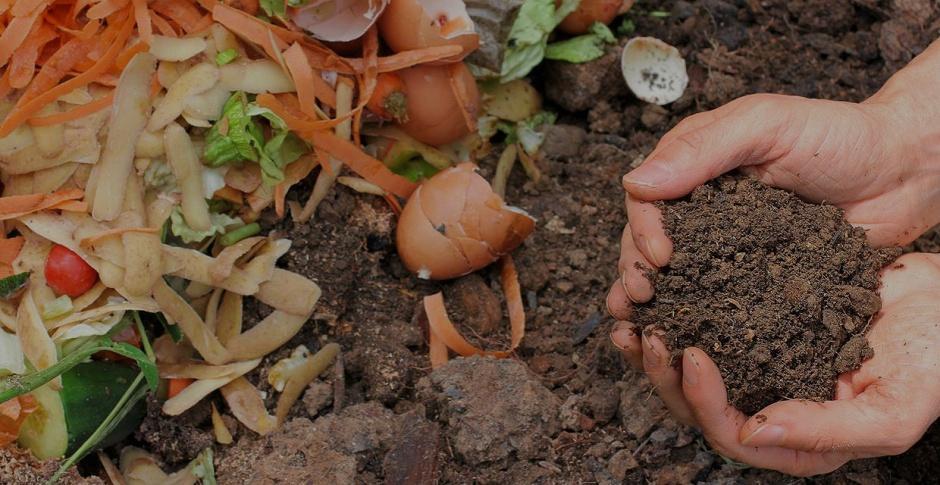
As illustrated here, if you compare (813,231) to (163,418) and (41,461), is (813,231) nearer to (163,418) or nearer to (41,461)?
(163,418)

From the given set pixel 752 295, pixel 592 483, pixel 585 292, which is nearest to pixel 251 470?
pixel 592 483

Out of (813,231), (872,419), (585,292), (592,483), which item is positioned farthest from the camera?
(585,292)

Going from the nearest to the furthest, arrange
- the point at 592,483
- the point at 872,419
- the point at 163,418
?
the point at 872,419
the point at 592,483
the point at 163,418

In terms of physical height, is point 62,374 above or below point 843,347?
below

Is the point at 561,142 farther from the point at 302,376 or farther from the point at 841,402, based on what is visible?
the point at 841,402

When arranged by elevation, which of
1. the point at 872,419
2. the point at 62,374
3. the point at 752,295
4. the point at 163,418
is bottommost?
the point at 163,418

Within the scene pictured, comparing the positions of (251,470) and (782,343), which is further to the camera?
(251,470)

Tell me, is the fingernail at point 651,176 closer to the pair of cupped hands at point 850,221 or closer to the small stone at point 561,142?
the pair of cupped hands at point 850,221
